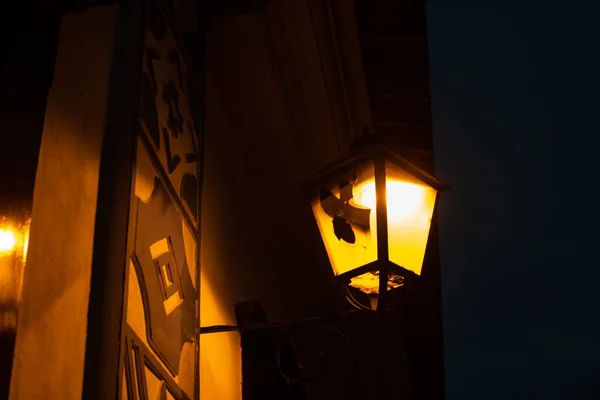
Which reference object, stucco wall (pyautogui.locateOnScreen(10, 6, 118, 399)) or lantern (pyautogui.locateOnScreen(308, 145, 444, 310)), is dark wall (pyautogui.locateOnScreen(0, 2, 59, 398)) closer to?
stucco wall (pyautogui.locateOnScreen(10, 6, 118, 399))

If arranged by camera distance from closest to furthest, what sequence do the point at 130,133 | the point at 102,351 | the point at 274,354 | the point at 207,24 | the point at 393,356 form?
the point at 102,351, the point at 130,133, the point at 274,354, the point at 207,24, the point at 393,356

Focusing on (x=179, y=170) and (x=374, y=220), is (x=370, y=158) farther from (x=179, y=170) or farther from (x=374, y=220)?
(x=179, y=170)

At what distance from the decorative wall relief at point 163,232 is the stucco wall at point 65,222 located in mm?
178

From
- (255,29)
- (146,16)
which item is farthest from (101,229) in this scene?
(255,29)

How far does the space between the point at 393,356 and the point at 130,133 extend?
6.63 m

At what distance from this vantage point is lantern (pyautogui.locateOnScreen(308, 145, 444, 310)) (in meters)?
4.23

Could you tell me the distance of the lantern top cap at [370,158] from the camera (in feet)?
14.4

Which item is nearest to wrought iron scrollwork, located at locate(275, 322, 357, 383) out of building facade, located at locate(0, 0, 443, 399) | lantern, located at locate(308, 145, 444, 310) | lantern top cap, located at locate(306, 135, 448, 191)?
building facade, located at locate(0, 0, 443, 399)

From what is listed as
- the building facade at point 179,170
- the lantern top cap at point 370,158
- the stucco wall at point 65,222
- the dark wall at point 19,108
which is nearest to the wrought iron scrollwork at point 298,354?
the building facade at point 179,170

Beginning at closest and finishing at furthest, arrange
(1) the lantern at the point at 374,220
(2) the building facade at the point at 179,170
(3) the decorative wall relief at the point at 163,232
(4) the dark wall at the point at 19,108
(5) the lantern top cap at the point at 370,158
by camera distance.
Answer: (4) the dark wall at the point at 19,108 → (2) the building facade at the point at 179,170 → (3) the decorative wall relief at the point at 163,232 → (1) the lantern at the point at 374,220 → (5) the lantern top cap at the point at 370,158

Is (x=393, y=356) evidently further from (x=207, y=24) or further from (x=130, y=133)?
(x=130, y=133)

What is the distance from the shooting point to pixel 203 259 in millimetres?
5082

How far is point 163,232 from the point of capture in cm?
391

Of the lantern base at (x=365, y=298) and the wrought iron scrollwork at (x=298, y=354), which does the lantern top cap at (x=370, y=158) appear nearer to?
the lantern base at (x=365, y=298)
